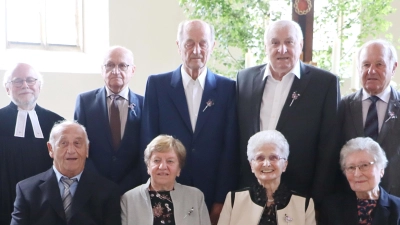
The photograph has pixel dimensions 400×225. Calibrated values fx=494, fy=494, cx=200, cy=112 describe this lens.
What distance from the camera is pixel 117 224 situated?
2926 millimetres

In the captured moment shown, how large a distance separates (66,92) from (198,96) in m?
2.62

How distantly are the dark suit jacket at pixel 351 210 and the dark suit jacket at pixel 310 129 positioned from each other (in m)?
0.09

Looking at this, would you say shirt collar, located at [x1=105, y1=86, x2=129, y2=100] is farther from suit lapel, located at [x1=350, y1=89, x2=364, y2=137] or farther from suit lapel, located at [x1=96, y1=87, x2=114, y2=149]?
suit lapel, located at [x1=350, y1=89, x2=364, y2=137]

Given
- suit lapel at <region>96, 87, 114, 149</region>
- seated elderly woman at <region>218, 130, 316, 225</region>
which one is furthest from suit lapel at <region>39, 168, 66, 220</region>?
seated elderly woman at <region>218, 130, 316, 225</region>

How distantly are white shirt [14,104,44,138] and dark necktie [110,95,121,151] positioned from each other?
1.66 ft

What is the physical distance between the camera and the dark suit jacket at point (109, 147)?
3.22 m

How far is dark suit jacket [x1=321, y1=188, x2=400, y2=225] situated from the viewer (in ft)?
9.16

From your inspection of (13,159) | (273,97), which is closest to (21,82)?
(13,159)

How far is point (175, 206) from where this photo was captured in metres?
2.96

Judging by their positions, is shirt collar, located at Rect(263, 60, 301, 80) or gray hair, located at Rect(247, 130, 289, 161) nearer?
gray hair, located at Rect(247, 130, 289, 161)

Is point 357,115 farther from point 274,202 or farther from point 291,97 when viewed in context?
point 274,202

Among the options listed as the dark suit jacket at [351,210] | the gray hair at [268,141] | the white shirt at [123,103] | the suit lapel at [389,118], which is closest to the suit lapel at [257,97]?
the gray hair at [268,141]

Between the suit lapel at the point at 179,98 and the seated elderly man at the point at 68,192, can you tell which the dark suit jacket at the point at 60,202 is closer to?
the seated elderly man at the point at 68,192

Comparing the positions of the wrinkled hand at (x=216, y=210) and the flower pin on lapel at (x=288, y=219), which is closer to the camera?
the flower pin on lapel at (x=288, y=219)
